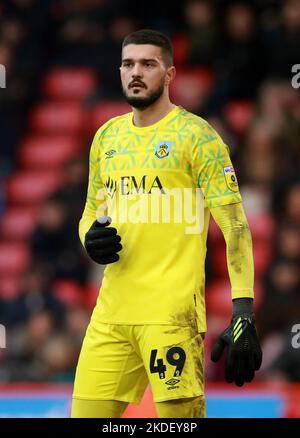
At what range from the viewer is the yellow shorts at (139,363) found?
19.3 feet

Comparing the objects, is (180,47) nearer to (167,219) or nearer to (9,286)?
(9,286)

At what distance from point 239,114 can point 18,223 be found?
2.50 metres

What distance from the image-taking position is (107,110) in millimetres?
12656

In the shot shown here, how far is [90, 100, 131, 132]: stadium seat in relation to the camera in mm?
12594

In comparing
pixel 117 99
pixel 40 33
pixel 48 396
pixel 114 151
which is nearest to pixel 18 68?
pixel 40 33

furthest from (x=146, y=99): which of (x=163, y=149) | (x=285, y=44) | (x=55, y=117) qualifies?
(x=55, y=117)

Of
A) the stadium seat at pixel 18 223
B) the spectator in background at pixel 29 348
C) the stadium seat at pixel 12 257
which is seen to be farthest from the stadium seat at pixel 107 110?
the spectator in background at pixel 29 348

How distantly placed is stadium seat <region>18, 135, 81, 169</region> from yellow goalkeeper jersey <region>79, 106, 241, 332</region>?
24.0 ft

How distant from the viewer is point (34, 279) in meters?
10.8

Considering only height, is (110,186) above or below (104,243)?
above

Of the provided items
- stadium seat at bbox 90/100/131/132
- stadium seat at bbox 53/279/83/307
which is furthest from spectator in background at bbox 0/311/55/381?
stadium seat at bbox 90/100/131/132

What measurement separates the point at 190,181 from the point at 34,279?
5.02 metres

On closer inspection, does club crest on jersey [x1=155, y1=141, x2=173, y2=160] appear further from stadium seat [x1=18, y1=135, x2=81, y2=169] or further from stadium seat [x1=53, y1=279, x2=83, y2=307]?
stadium seat [x1=18, y1=135, x2=81, y2=169]
